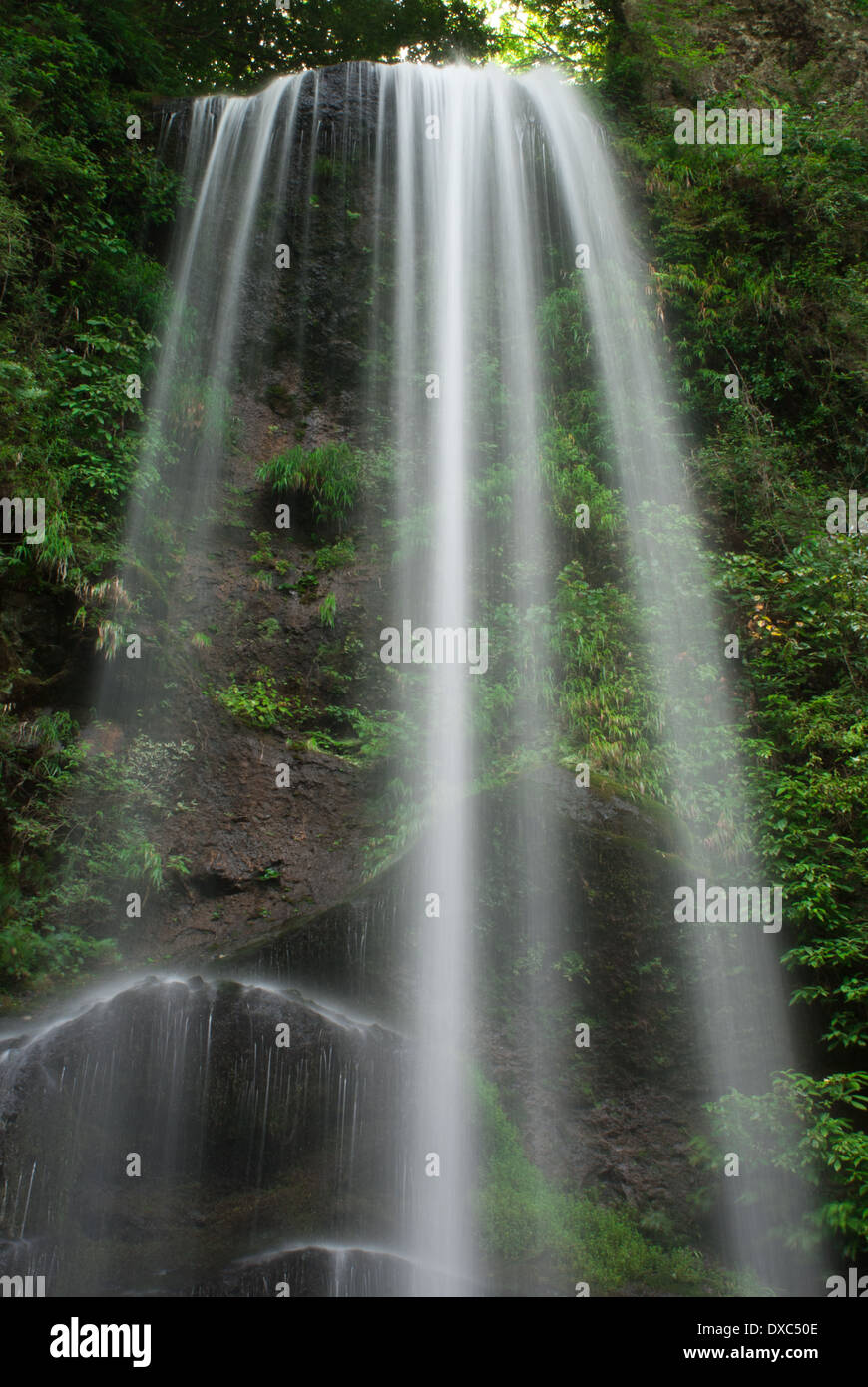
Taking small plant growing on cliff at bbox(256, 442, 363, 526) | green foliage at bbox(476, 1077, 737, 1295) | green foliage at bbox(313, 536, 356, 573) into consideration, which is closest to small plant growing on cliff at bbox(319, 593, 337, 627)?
green foliage at bbox(313, 536, 356, 573)

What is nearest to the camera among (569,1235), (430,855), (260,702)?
(569,1235)

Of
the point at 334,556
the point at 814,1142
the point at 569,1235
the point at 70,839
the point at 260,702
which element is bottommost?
the point at 569,1235

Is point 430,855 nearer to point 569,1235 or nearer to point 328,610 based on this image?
point 569,1235

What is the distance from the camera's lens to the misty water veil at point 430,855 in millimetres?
4844

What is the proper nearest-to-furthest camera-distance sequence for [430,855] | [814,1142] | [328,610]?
[814,1142] < [430,855] < [328,610]

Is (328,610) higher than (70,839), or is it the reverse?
(328,610)

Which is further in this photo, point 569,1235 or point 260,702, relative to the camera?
point 260,702

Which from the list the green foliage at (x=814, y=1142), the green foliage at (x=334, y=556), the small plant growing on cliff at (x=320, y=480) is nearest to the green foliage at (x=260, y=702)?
the green foliage at (x=334, y=556)

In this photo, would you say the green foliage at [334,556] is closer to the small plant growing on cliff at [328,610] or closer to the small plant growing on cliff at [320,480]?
the small plant growing on cliff at [320,480]

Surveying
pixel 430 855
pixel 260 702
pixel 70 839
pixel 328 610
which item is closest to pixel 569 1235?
pixel 430 855

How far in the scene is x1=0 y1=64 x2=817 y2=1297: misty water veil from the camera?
4.84 m

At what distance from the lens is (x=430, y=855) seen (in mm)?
6254
